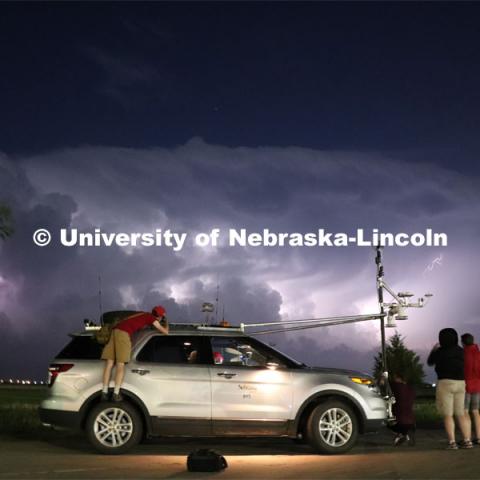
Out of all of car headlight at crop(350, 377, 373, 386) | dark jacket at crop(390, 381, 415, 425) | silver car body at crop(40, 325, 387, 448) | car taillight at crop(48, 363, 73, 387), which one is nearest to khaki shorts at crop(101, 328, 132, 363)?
silver car body at crop(40, 325, 387, 448)

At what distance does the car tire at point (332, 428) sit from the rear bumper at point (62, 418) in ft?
10.8

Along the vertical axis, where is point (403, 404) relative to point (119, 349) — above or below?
below

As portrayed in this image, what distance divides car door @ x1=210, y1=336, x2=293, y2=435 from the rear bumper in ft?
6.37

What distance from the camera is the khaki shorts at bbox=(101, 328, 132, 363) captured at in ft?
40.2

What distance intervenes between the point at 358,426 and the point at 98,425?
3.71m

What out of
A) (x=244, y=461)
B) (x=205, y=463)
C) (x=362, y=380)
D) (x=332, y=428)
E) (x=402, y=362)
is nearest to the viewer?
(x=205, y=463)

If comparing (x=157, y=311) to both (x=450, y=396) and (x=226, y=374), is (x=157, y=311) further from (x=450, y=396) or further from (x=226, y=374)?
(x=450, y=396)

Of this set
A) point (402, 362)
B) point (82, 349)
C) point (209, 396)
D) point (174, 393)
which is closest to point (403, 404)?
point (209, 396)

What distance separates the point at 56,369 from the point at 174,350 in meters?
1.71

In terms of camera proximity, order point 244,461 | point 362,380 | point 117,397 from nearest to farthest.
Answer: point 244,461, point 117,397, point 362,380

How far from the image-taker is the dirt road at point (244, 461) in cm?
1031

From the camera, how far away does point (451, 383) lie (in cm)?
1284

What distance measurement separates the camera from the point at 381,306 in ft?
49.3

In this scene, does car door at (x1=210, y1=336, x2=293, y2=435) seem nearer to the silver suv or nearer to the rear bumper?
the silver suv
